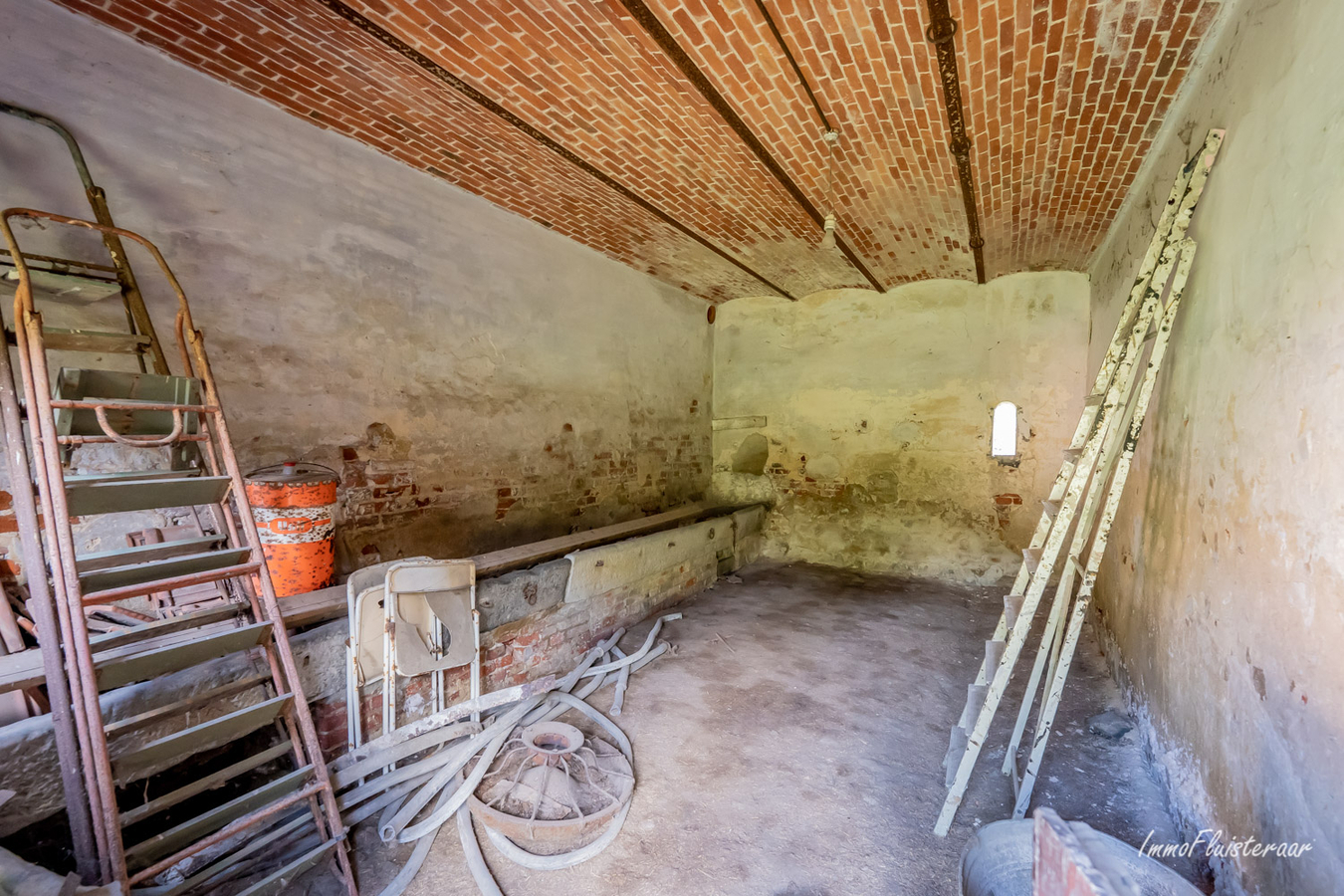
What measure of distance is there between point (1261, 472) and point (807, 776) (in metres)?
2.00

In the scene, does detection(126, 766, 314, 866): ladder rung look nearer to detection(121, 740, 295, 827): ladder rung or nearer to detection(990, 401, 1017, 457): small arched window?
detection(121, 740, 295, 827): ladder rung

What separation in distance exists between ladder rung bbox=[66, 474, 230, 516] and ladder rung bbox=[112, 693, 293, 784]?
Result: 0.71 m

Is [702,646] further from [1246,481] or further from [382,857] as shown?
[1246,481]

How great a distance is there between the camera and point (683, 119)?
9.55ft

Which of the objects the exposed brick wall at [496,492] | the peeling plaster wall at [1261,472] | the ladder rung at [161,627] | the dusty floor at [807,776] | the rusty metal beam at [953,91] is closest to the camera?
the peeling plaster wall at [1261,472]

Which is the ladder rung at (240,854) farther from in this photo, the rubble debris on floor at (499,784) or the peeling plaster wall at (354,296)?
the peeling plaster wall at (354,296)

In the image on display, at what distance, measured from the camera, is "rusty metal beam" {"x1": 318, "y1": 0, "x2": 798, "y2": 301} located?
2.25 m

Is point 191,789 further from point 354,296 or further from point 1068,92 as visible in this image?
point 1068,92

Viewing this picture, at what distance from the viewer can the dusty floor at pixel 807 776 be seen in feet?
6.31

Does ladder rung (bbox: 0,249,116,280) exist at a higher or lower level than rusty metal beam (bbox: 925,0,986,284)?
lower

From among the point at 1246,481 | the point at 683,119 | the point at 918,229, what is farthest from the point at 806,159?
the point at 1246,481

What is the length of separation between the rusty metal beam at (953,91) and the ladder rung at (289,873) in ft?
12.6

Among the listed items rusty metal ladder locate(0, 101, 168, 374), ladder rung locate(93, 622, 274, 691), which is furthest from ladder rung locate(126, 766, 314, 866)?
rusty metal ladder locate(0, 101, 168, 374)

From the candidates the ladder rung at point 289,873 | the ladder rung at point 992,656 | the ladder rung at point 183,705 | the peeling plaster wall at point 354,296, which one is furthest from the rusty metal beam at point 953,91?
the ladder rung at point 289,873
